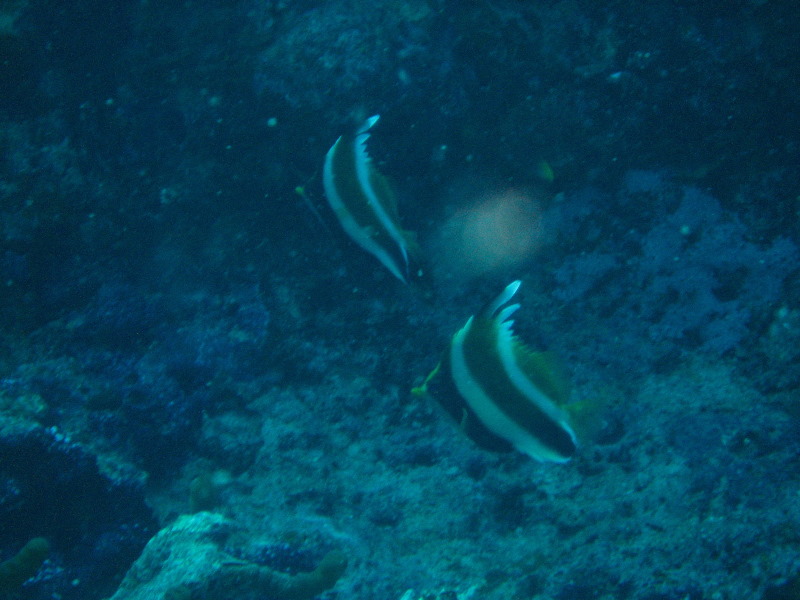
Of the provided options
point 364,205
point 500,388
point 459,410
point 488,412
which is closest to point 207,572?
point 459,410

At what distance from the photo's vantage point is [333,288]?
3.94m

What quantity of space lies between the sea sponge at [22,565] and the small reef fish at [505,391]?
9.30ft

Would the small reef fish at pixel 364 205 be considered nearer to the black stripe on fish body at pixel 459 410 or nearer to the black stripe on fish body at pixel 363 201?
the black stripe on fish body at pixel 363 201

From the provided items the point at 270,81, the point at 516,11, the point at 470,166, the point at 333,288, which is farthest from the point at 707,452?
the point at 270,81

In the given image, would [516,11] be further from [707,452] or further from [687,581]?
[687,581]

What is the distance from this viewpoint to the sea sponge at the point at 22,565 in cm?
302

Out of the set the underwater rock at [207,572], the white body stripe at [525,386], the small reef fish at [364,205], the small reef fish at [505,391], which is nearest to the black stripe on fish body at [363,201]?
the small reef fish at [364,205]

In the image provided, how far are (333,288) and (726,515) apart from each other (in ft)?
9.70

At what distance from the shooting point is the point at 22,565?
10.0ft

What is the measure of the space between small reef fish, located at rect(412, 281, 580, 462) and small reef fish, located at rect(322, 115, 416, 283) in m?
0.61

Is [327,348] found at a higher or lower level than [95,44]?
lower

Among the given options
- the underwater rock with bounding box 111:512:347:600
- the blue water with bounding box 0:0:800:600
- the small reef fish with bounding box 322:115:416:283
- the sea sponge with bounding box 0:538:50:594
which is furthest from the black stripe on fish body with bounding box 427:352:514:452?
the sea sponge with bounding box 0:538:50:594

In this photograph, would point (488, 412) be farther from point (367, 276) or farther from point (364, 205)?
point (367, 276)

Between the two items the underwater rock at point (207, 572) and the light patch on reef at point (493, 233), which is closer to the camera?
the underwater rock at point (207, 572)
